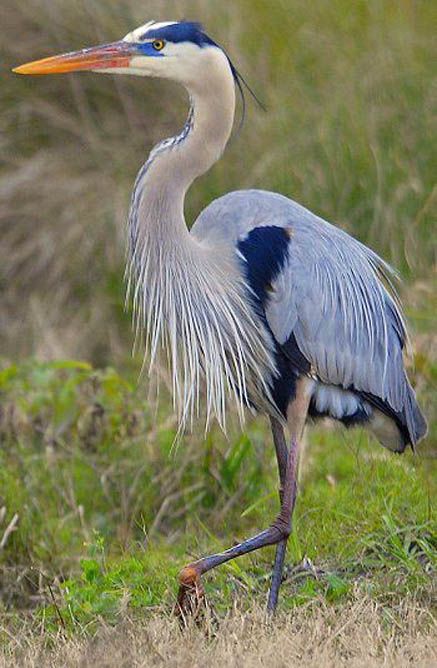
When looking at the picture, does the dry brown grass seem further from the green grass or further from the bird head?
the bird head

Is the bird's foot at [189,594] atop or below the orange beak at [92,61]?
below

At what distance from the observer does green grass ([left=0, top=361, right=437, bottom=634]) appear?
514 cm

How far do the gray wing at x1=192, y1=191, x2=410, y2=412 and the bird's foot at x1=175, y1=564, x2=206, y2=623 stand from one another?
2.70 ft

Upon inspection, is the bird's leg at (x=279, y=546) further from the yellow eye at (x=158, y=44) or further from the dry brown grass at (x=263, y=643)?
the yellow eye at (x=158, y=44)

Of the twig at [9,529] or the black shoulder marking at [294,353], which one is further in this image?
the twig at [9,529]

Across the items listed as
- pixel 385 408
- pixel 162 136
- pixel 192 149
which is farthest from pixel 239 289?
pixel 162 136

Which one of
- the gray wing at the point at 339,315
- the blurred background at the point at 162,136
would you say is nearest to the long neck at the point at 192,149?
the gray wing at the point at 339,315

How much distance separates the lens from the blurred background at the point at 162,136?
26.8ft

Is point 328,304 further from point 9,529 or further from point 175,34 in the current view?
point 9,529

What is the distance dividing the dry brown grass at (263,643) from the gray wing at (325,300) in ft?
2.90

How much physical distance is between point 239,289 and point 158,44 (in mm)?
801

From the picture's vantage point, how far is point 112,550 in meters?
6.30

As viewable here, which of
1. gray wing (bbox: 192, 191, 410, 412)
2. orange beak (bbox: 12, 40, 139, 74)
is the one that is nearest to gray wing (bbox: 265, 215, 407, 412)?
gray wing (bbox: 192, 191, 410, 412)

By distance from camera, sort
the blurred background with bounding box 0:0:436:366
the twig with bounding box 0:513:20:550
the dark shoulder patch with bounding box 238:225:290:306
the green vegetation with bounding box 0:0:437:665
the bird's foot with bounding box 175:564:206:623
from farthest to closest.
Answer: the blurred background with bounding box 0:0:436:366, the twig with bounding box 0:513:20:550, the green vegetation with bounding box 0:0:437:665, the dark shoulder patch with bounding box 238:225:290:306, the bird's foot with bounding box 175:564:206:623
